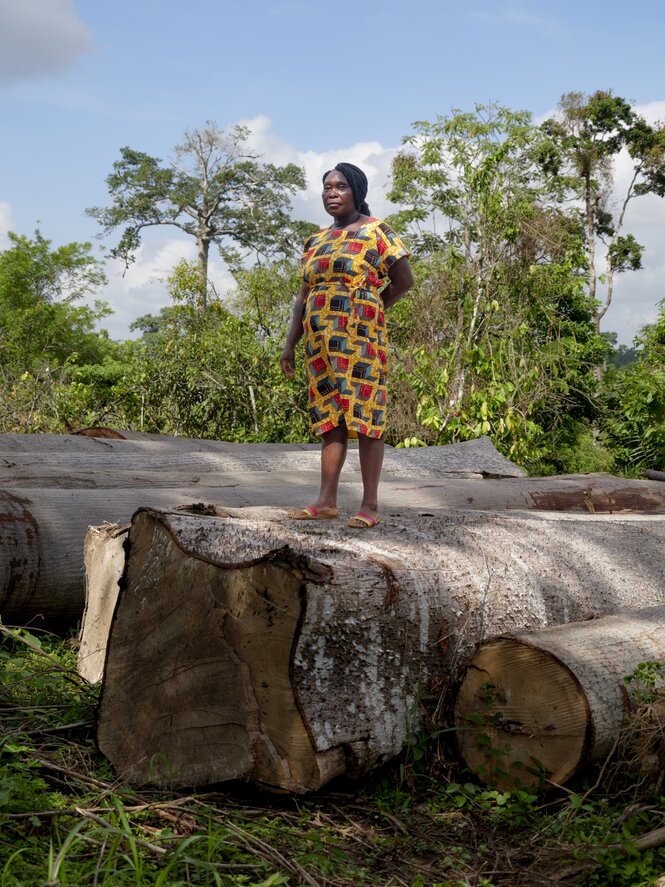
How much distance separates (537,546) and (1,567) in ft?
7.99

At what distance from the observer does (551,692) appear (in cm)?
312

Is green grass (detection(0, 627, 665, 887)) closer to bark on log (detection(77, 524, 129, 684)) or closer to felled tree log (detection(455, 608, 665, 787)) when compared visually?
felled tree log (detection(455, 608, 665, 787))

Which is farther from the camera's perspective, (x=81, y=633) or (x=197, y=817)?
(x=81, y=633)

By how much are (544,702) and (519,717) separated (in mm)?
108

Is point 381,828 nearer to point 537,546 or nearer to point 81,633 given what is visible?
point 537,546

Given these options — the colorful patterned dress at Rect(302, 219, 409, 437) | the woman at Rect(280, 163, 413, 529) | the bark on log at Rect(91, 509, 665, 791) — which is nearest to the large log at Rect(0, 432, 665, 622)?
the woman at Rect(280, 163, 413, 529)

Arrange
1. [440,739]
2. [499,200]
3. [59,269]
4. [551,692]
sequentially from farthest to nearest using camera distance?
[59,269], [499,200], [440,739], [551,692]

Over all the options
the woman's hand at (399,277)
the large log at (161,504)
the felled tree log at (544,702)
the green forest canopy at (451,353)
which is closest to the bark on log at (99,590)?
the large log at (161,504)

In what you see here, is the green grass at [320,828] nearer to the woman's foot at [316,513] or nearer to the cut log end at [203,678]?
the cut log end at [203,678]

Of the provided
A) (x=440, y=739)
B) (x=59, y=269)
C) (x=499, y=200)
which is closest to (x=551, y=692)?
(x=440, y=739)

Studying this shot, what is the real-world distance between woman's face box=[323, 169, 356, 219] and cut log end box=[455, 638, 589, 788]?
2.02 m

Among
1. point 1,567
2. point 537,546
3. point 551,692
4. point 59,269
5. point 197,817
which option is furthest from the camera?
point 59,269

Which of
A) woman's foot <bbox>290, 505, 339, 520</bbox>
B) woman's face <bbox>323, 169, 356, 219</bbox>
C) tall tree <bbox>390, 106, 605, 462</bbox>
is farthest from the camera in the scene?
tall tree <bbox>390, 106, 605, 462</bbox>

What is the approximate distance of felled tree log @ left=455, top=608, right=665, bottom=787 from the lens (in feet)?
10.1
